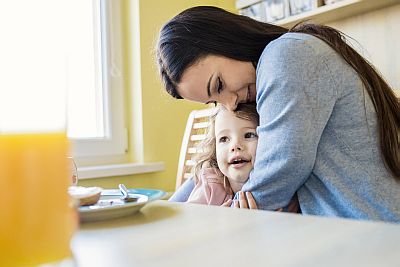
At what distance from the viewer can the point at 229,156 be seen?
1.14m

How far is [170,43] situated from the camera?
1077 millimetres

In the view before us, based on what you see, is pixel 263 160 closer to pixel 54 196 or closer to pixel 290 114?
pixel 290 114

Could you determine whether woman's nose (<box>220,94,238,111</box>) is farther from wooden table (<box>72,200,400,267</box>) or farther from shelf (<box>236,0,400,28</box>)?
shelf (<box>236,0,400,28</box>)

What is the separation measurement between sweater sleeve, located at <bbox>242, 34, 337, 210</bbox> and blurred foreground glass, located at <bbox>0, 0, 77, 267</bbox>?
0.54 metres

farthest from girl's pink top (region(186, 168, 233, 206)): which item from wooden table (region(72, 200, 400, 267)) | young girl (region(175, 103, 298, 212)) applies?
Result: wooden table (region(72, 200, 400, 267))

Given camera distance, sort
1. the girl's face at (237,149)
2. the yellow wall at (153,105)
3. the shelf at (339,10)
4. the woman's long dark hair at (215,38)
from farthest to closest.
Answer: the yellow wall at (153,105), the shelf at (339,10), the girl's face at (237,149), the woman's long dark hair at (215,38)

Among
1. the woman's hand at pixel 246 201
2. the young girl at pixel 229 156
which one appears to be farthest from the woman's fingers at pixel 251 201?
the young girl at pixel 229 156

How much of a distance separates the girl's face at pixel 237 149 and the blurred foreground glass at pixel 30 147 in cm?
83

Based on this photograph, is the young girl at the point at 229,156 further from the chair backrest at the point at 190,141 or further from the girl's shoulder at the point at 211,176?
the chair backrest at the point at 190,141

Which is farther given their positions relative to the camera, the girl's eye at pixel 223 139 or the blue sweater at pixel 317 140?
the girl's eye at pixel 223 139

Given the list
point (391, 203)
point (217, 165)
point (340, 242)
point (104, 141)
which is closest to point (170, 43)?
point (217, 165)

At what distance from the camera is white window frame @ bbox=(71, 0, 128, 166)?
2002mm

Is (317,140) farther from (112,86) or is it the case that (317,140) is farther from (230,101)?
(112,86)

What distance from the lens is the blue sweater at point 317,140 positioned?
796 mm
